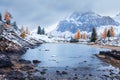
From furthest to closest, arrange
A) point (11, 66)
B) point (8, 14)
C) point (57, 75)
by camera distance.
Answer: point (8, 14), point (11, 66), point (57, 75)

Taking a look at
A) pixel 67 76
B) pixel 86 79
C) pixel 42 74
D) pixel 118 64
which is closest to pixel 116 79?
pixel 86 79

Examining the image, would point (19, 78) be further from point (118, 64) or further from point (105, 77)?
point (118, 64)

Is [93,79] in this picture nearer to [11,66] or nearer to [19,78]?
[19,78]

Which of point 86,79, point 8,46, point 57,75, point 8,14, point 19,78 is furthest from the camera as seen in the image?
point 8,14

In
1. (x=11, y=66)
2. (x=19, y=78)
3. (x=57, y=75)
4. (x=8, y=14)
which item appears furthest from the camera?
(x=8, y=14)

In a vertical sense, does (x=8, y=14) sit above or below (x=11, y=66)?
above

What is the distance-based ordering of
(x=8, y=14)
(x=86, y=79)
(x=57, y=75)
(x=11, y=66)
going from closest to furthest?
(x=86, y=79), (x=57, y=75), (x=11, y=66), (x=8, y=14)

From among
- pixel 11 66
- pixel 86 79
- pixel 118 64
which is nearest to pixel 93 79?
pixel 86 79

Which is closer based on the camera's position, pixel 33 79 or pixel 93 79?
pixel 33 79

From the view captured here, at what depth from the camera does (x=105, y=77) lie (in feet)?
149

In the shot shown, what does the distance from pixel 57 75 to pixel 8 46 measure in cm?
4110

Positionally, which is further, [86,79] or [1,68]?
[1,68]

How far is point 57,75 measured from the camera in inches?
1796

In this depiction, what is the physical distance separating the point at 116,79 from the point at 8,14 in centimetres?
15434
